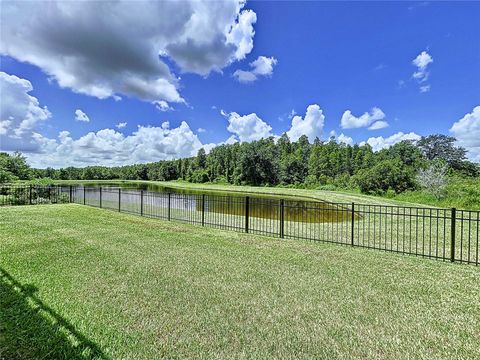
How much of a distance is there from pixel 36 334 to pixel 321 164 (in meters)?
52.3

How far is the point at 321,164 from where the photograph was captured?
170 feet

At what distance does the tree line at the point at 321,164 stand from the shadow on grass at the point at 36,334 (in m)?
27.1

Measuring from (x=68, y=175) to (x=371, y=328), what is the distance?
394ft

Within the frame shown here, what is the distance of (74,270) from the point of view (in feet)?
15.5

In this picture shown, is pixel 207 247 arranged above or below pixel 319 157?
below

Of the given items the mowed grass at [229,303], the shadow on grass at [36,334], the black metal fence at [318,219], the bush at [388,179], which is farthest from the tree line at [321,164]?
the shadow on grass at [36,334]

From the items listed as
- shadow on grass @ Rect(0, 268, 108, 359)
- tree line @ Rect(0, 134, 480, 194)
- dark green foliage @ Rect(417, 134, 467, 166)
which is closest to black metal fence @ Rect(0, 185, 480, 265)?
shadow on grass @ Rect(0, 268, 108, 359)

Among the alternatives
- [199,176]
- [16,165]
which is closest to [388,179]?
[16,165]

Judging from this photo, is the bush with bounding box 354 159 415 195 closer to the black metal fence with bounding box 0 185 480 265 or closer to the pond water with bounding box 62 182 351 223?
the pond water with bounding box 62 182 351 223

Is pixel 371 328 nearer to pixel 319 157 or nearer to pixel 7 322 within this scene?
pixel 7 322

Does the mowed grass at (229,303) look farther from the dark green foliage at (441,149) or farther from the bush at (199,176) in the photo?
the bush at (199,176)

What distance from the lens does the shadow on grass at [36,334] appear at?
2.51 m

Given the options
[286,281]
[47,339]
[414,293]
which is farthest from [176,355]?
[414,293]

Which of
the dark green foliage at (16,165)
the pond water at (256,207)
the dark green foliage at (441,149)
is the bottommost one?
the pond water at (256,207)
